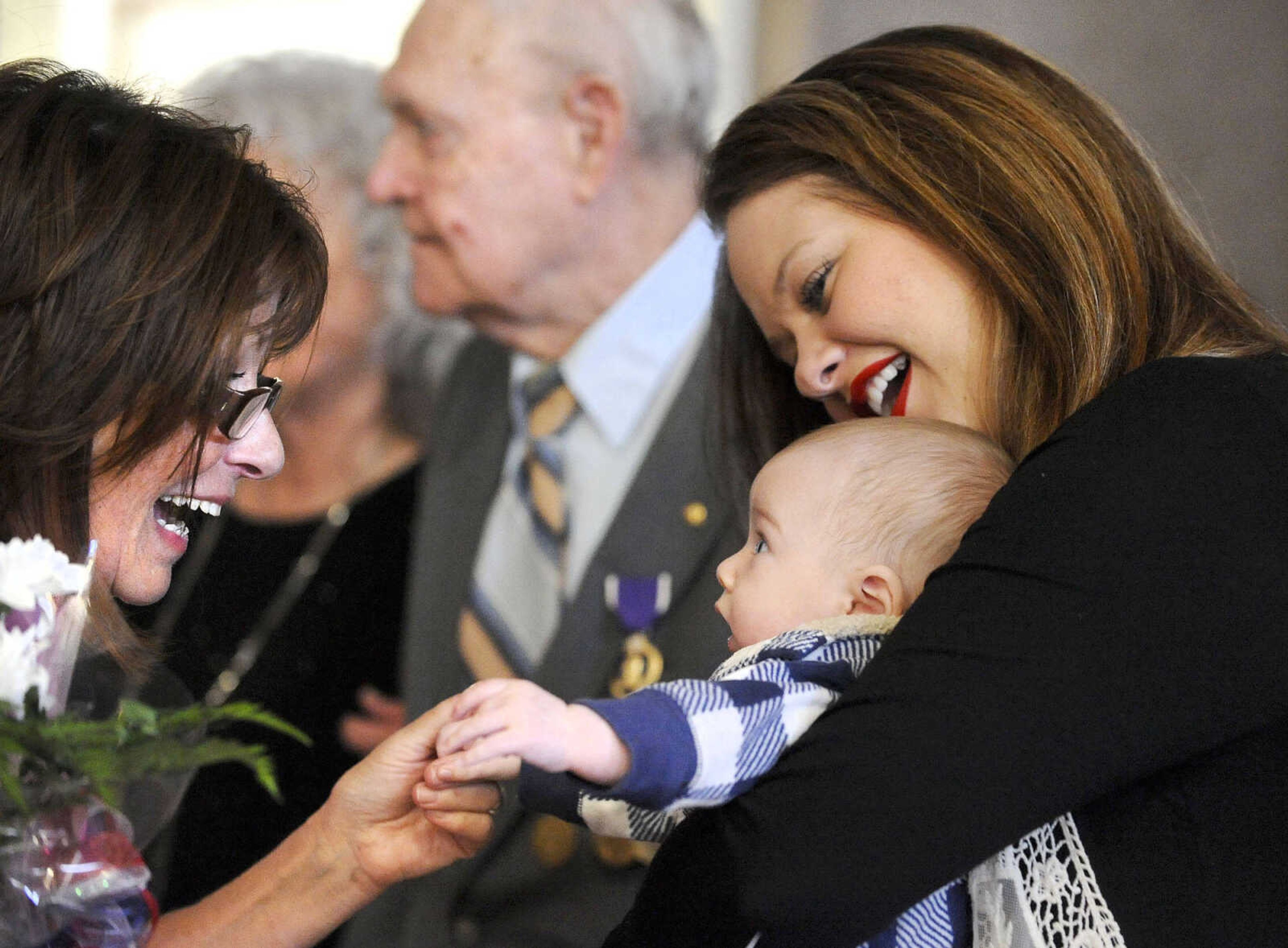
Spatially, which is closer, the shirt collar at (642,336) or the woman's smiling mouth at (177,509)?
the woman's smiling mouth at (177,509)

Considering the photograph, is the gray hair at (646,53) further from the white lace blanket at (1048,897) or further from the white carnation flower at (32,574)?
the white carnation flower at (32,574)

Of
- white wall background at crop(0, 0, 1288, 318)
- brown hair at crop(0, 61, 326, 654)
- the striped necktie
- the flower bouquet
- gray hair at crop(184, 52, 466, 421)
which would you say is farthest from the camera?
gray hair at crop(184, 52, 466, 421)

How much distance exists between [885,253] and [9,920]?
1129mm

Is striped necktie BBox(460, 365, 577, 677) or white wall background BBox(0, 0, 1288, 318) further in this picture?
striped necktie BBox(460, 365, 577, 677)

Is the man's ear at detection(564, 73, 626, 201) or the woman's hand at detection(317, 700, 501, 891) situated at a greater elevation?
the man's ear at detection(564, 73, 626, 201)

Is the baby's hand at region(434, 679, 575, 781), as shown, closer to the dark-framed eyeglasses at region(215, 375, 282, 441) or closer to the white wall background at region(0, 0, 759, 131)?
the dark-framed eyeglasses at region(215, 375, 282, 441)

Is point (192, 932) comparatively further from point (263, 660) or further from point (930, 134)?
point (930, 134)

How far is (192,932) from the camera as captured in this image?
1.61 m

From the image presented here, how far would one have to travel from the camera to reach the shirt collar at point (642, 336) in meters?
2.55

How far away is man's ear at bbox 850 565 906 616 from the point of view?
1391mm

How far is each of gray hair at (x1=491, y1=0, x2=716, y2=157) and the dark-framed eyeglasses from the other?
1.25 m

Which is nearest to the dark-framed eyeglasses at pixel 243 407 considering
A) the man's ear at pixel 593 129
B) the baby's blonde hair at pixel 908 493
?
the baby's blonde hair at pixel 908 493

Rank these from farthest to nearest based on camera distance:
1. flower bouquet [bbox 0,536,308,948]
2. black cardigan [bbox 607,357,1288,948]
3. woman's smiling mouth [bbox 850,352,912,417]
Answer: woman's smiling mouth [bbox 850,352,912,417] → black cardigan [bbox 607,357,1288,948] → flower bouquet [bbox 0,536,308,948]

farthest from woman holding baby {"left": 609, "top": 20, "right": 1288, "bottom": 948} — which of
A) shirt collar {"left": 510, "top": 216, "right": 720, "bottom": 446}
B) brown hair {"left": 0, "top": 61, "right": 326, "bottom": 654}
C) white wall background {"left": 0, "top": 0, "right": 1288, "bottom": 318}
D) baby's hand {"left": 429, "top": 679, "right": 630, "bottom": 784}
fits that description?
shirt collar {"left": 510, "top": 216, "right": 720, "bottom": 446}
